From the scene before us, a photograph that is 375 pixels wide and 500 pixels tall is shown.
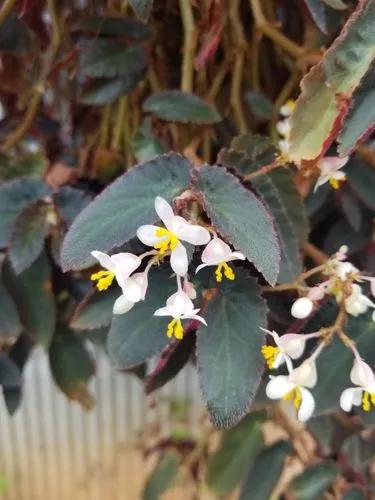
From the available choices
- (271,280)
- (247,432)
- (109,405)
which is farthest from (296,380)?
(109,405)

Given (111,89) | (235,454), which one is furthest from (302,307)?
(235,454)

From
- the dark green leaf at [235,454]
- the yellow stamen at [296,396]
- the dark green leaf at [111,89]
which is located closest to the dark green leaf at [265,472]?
the dark green leaf at [235,454]

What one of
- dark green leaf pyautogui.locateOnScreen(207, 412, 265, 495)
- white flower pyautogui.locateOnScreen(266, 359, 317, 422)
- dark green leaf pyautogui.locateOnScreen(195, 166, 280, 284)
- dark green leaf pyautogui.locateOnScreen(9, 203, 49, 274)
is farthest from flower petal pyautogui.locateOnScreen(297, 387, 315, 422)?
dark green leaf pyautogui.locateOnScreen(207, 412, 265, 495)

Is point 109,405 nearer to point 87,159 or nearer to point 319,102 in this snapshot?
point 87,159

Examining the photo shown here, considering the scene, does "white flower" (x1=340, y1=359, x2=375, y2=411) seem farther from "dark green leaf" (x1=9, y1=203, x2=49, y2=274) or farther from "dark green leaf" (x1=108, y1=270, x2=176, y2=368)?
"dark green leaf" (x1=9, y1=203, x2=49, y2=274)

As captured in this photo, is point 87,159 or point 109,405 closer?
point 87,159

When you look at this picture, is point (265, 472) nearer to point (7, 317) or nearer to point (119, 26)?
point (7, 317)
